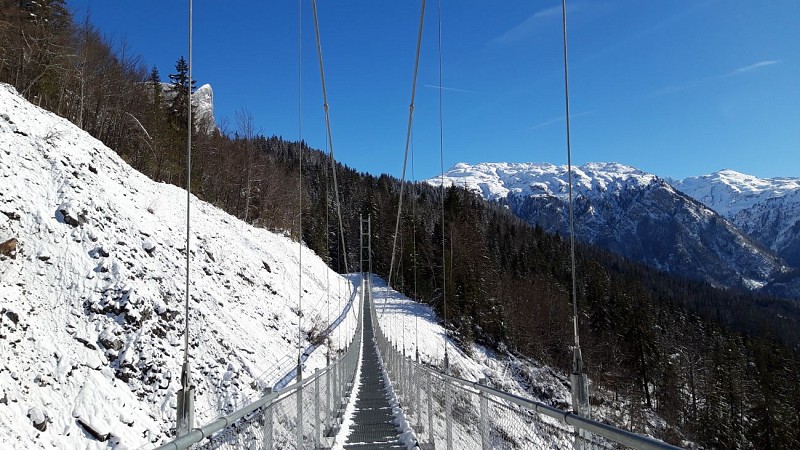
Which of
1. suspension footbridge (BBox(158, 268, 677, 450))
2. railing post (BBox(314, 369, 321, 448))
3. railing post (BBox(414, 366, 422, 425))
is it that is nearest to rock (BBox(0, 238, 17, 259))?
suspension footbridge (BBox(158, 268, 677, 450))

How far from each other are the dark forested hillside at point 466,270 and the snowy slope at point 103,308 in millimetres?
6045

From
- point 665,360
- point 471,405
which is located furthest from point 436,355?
point 665,360

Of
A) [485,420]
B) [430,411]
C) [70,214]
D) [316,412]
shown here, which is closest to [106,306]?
[70,214]

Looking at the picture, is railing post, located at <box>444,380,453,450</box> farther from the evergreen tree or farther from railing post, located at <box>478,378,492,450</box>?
the evergreen tree

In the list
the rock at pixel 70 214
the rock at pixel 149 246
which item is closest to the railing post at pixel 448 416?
the rock at pixel 70 214

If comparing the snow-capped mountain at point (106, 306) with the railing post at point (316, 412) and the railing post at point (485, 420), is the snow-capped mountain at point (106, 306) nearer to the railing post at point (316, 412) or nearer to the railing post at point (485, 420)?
the railing post at point (316, 412)

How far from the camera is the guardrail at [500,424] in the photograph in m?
2.36

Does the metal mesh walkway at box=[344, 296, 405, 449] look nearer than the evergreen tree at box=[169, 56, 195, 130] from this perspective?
Yes

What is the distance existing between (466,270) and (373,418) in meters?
33.8

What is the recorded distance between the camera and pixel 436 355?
101 feet

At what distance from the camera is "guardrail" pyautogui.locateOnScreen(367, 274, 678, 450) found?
7.75 feet

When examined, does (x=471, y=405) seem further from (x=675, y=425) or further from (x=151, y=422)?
(x=675, y=425)

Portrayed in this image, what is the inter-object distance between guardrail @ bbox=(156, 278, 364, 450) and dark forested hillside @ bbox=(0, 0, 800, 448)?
19.4 feet

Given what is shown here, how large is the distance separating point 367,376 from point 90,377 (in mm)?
8527
